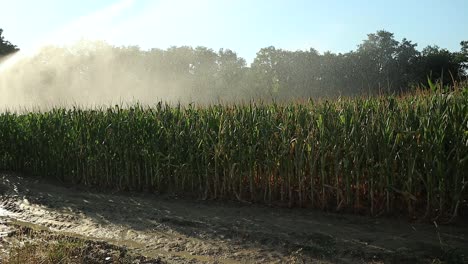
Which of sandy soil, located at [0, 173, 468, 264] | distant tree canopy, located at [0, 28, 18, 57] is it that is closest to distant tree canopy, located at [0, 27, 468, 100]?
distant tree canopy, located at [0, 28, 18, 57]

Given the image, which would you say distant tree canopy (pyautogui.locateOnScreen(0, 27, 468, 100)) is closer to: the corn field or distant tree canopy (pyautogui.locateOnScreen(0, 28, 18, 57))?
distant tree canopy (pyautogui.locateOnScreen(0, 28, 18, 57))

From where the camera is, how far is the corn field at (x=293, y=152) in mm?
6277

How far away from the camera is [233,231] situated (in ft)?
20.2

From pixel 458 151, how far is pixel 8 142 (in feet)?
38.6

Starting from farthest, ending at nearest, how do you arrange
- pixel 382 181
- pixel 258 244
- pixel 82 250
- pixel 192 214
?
pixel 192 214 → pixel 382 181 → pixel 258 244 → pixel 82 250

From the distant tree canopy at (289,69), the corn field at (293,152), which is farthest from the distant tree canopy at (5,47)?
the corn field at (293,152)

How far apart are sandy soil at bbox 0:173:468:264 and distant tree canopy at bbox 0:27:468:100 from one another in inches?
969

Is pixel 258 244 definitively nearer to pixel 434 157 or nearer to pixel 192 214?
pixel 192 214

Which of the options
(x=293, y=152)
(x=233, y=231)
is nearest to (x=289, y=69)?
(x=293, y=152)

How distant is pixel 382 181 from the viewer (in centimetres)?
657

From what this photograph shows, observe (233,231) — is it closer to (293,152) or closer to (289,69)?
(293,152)

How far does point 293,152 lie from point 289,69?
1229 inches

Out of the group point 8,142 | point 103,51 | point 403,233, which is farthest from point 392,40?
point 403,233

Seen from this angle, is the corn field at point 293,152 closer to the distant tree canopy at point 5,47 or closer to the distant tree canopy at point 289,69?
the distant tree canopy at point 289,69
